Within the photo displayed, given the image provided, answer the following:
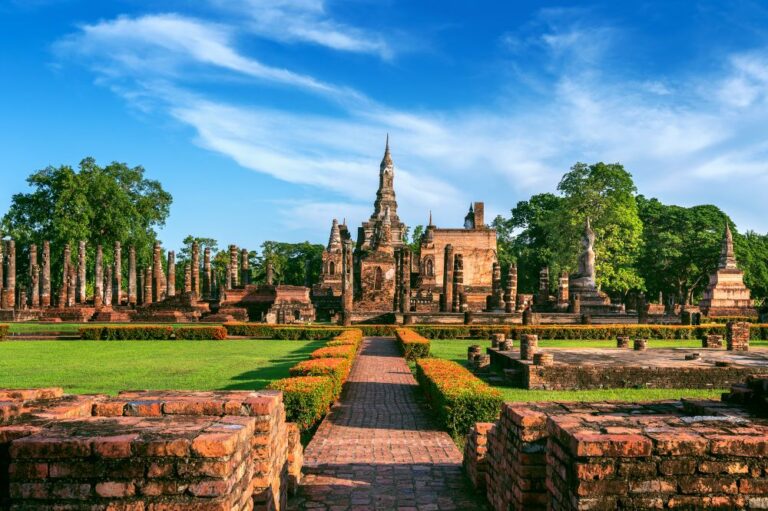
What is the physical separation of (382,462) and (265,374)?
773 cm

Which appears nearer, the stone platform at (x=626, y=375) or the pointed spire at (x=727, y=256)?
the stone platform at (x=626, y=375)

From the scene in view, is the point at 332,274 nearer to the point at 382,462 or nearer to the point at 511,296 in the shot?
the point at 511,296

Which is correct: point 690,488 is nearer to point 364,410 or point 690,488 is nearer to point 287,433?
point 287,433

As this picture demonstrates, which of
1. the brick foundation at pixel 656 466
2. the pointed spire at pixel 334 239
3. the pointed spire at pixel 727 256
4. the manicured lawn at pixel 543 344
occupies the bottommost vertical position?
the manicured lawn at pixel 543 344

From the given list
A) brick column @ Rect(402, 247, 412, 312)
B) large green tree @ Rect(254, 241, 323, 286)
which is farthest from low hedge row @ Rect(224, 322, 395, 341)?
large green tree @ Rect(254, 241, 323, 286)

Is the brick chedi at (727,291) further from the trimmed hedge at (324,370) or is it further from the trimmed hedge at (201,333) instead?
the trimmed hedge at (324,370)

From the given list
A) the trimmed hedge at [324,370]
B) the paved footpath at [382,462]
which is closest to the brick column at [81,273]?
the trimmed hedge at [324,370]

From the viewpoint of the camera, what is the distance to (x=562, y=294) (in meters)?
40.8

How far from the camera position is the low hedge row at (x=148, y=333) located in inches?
1024

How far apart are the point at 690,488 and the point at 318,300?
4502 cm

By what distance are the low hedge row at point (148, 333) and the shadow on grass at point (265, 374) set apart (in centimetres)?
738

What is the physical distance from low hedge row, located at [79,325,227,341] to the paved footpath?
605 inches

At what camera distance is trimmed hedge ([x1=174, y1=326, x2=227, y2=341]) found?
26.1m

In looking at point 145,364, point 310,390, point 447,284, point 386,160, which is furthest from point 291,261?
point 310,390
